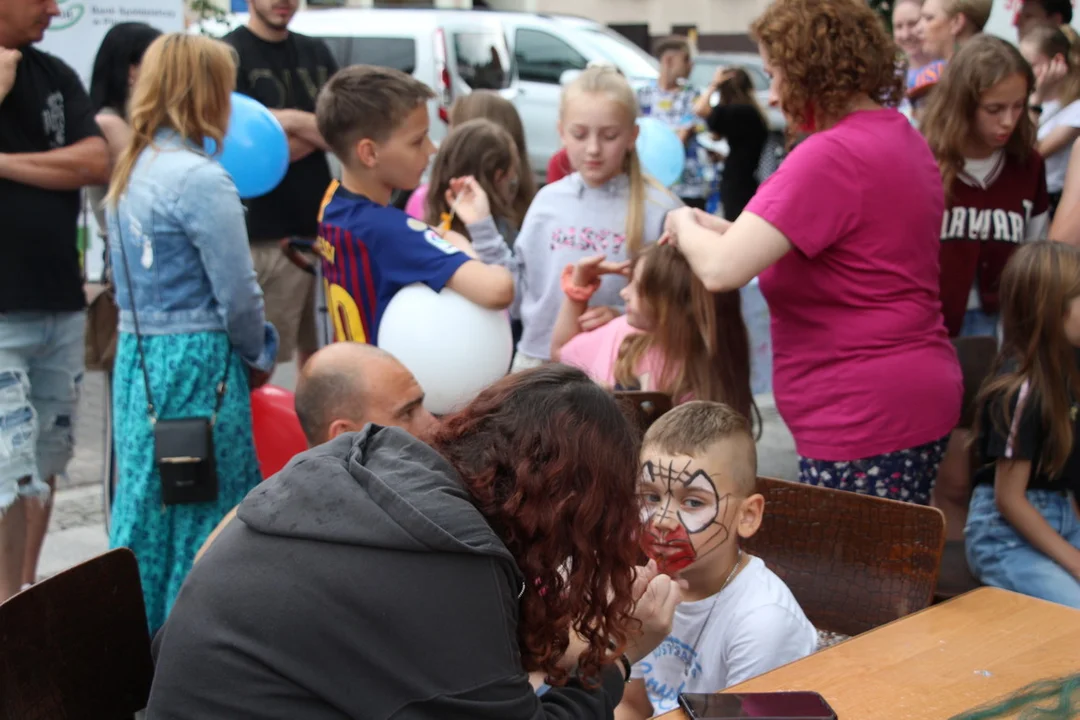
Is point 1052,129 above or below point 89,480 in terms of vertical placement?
above

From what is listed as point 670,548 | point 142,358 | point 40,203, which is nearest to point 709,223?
point 670,548

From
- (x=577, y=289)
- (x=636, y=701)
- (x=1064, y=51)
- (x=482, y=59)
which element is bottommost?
(x=636, y=701)

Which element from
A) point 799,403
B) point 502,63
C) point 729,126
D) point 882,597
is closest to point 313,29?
point 502,63

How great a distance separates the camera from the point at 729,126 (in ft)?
24.8

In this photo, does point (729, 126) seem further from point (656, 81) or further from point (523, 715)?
point (523, 715)

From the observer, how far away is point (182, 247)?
305 centimetres

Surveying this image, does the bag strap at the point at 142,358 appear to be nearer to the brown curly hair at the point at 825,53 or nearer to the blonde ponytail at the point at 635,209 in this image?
the blonde ponytail at the point at 635,209

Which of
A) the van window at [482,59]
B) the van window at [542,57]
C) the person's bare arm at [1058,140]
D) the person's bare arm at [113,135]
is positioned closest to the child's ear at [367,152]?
the person's bare arm at [113,135]

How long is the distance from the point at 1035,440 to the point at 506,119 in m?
2.50

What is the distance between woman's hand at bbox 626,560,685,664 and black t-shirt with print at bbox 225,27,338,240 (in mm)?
3372

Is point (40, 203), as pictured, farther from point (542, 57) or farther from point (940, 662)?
point (542, 57)

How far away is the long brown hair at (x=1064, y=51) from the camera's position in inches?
170

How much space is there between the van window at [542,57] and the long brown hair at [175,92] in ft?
24.5

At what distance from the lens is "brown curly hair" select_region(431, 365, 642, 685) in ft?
4.64
